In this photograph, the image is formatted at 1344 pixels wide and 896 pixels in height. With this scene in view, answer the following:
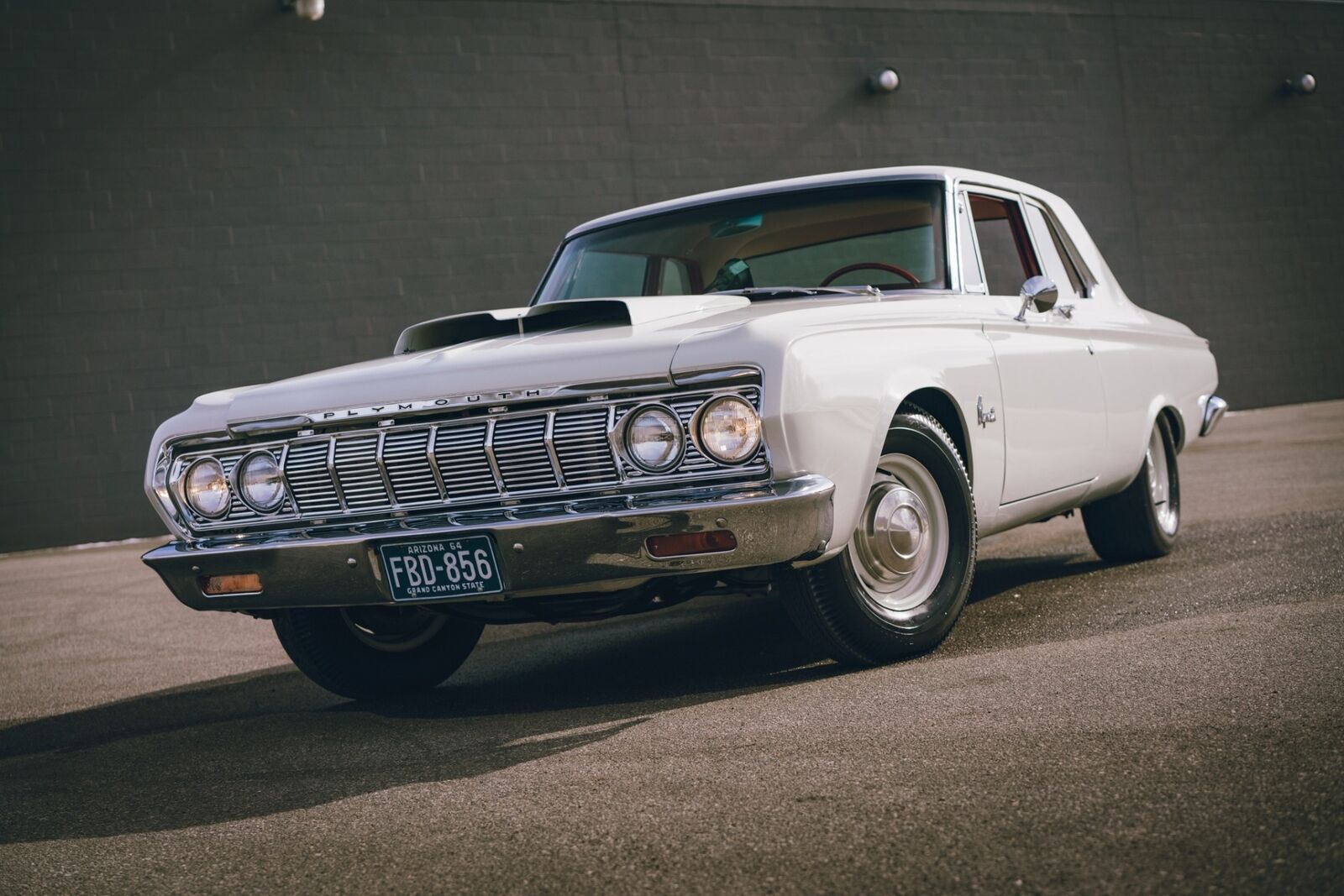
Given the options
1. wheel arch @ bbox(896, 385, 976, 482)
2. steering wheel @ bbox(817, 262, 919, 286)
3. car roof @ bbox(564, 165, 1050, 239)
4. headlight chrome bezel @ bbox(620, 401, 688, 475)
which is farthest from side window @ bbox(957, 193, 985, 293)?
headlight chrome bezel @ bbox(620, 401, 688, 475)

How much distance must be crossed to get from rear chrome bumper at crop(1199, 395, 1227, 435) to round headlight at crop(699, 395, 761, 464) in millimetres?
4203

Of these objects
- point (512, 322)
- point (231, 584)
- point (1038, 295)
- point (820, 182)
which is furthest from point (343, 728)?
point (1038, 295)

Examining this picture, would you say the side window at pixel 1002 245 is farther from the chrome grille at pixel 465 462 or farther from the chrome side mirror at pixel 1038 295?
the chrome grille at pixel 465 462

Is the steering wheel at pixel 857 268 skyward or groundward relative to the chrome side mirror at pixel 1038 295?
skyward

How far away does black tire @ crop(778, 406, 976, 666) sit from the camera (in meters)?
4.09

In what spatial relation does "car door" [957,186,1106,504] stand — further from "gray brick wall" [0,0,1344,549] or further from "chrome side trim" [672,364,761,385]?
"gray brick wall" [0,0,1344,549]

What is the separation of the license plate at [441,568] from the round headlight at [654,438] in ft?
1.51

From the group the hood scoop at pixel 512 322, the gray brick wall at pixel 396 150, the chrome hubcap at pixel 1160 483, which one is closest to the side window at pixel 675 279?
the hood scoop at pixel 512 322

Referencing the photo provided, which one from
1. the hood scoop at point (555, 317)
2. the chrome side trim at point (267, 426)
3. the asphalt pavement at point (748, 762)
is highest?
the hood scoop at point (555, 317)

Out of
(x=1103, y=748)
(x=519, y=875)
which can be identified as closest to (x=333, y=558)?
(x=519, y=875)

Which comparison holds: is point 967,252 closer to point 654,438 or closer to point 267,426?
point 654,438

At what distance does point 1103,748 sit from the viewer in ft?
10.2

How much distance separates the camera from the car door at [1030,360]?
5027 mm

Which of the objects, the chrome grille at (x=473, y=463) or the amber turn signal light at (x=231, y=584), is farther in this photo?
the amber turn signal light at (x=231, y=584)
